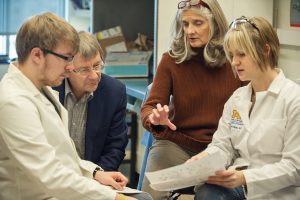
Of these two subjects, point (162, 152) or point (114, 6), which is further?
point (114, 6)

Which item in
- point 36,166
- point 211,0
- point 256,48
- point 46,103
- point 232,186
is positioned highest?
point 211,0

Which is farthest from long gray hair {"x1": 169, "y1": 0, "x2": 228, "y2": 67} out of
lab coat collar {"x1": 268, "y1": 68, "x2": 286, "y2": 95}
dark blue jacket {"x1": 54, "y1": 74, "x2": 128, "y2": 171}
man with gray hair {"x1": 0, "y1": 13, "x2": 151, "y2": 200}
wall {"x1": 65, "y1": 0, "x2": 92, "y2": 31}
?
wall {"x1": 65, "y1": 0, "x2": 92, "y2": 31}

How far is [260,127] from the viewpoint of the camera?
1.97m

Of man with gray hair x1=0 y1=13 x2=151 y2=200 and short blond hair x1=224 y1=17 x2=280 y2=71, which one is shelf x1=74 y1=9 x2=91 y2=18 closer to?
short blond hair x1=224 y1=17 x2=280 y2=71

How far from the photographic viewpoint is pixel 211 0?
2443 millimetres

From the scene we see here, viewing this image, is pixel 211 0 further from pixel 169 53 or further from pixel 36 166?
pixel 36 166

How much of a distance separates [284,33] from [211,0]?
82 cm

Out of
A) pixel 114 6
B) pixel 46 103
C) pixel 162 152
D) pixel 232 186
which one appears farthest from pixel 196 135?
pixel 114 6

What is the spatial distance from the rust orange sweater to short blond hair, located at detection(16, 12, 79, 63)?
0.78 meters

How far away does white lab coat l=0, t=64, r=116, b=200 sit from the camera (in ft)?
5.09

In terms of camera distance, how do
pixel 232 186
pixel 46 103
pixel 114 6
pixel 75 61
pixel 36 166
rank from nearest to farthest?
pixel 36 166 < pixel 46 103 < pixel 232 186 < pixel 75 61 < pixel 114 6

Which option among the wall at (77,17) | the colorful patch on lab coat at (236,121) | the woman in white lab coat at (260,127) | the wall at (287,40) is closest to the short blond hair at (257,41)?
the woman in white lab coat at (260,127)

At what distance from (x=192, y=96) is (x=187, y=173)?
0.66 metres

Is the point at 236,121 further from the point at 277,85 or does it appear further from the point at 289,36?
the point at 289,36
